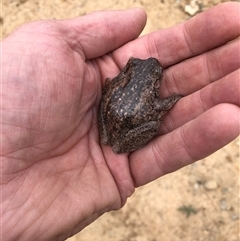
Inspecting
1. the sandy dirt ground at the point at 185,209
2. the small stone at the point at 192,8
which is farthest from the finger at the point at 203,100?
the small stone at the point at 192,8

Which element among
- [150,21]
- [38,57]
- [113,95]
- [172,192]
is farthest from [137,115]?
[150,21]

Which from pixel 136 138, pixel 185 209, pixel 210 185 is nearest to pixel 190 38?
pixel 136 138

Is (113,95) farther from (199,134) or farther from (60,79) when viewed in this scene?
(199,134)

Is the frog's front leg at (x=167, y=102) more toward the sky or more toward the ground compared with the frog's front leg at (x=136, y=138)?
more toward the sky

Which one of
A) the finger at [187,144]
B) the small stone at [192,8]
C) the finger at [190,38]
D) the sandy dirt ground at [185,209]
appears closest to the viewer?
the finger at [187,144]

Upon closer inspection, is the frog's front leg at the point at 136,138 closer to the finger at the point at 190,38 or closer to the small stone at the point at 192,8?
the finger at the point at 190,38

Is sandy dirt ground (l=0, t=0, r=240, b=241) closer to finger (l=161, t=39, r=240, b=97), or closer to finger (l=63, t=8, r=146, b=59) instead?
finger (l=161, t=39, r=240, b=97)

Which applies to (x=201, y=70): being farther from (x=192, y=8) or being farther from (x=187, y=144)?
(x=192, y=8)
